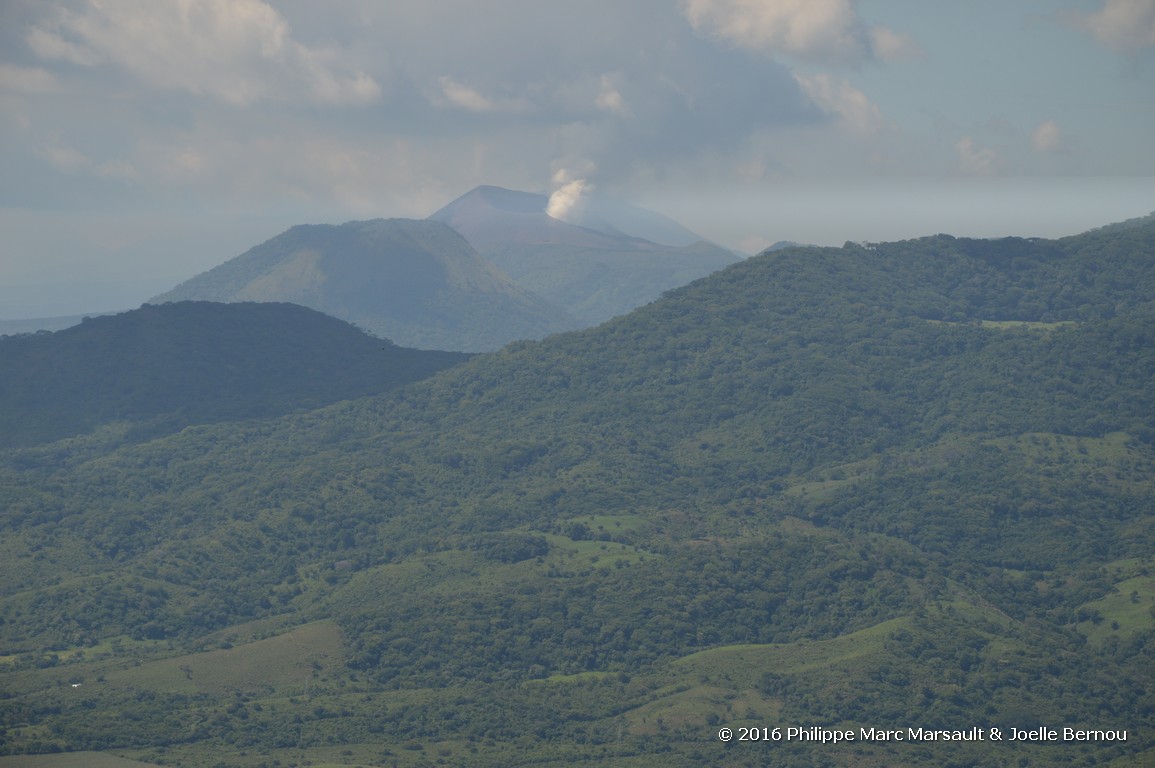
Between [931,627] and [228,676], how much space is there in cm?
4517

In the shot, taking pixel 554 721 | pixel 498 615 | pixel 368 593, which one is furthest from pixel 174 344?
pixel 554 721

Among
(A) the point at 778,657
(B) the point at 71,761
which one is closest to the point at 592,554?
(A) the point at 778,657

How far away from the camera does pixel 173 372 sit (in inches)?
7195

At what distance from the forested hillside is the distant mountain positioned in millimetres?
6307

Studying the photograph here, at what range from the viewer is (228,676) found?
110812mm

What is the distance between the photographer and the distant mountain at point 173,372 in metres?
177

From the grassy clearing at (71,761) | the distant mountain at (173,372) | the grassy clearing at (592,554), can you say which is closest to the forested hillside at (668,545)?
the grassy clearing at (592,554)

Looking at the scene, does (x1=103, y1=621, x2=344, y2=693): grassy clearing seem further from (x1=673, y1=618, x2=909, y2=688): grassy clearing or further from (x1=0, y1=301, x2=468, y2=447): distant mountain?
(x1=0, y1=301, x2=468, y2=447): distant mountain

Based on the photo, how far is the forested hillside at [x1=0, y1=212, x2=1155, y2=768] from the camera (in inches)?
4063

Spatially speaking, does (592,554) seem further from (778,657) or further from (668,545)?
(778,657)

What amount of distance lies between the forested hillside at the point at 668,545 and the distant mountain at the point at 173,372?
248 inches

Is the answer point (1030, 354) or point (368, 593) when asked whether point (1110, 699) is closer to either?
point (368, 593)

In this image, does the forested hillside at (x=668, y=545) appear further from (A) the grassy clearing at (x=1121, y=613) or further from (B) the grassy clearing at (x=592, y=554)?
(B) the grassy clearing at (x=592, y=554)

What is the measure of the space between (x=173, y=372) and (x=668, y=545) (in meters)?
71.8
